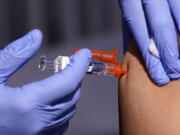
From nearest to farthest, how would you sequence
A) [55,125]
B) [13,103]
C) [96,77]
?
1. [13,103]
2. [55,125]
3. [96,77]

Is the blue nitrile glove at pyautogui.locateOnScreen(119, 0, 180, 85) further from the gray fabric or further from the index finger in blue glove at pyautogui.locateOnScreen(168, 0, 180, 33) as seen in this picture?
the gray fabric

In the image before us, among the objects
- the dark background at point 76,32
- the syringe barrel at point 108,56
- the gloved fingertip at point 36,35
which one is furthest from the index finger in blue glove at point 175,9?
the dark background at point 76,32

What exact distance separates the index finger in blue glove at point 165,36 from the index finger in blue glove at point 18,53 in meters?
0.39

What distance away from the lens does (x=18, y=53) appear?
63.5 inches

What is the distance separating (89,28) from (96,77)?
0.43 m

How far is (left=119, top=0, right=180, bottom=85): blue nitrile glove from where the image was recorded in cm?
154

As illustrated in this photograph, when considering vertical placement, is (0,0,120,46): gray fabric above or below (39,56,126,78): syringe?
below

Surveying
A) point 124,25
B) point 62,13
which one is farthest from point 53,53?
point 124,25

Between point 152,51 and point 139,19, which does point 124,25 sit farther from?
point 152,51

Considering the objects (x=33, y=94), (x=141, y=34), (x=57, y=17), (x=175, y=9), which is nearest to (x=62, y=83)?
(x=33, y=94)

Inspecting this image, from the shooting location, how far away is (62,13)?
159 inches

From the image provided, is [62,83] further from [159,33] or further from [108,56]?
[159,33]

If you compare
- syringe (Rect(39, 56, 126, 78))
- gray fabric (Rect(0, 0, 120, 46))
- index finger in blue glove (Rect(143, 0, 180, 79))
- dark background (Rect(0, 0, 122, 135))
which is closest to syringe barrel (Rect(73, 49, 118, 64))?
→ syringe (Rect(39, 56, 126, 78))

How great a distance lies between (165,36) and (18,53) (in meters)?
0.49
